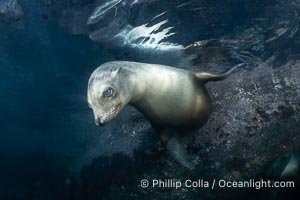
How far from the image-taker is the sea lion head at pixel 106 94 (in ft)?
11.8

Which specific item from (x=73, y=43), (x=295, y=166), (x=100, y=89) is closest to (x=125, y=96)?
(x=100, y=89)

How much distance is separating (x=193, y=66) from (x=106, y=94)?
14.7 feet

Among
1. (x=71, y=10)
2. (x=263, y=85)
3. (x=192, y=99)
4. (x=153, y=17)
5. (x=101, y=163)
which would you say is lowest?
(x=101, y=163)

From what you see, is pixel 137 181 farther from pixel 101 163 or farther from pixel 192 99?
pixel 192 99

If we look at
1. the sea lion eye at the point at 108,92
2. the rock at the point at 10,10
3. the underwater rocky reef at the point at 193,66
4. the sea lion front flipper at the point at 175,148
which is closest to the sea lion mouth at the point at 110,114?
the sea lion eye at the point at 108,92

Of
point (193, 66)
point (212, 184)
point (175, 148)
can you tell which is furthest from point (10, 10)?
point (212, 184)

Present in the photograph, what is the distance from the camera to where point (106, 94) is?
365 cm

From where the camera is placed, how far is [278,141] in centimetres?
568

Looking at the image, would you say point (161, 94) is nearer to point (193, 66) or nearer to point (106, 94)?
point (106, 94)

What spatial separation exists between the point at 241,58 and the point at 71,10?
3.97 meters

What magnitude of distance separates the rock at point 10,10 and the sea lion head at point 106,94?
16.6 feet

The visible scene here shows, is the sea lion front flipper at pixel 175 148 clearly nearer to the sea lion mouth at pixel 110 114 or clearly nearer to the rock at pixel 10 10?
the sea lion mouth at pixel 110 114

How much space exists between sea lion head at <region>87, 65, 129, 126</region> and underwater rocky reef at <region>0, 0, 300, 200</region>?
8.47ft

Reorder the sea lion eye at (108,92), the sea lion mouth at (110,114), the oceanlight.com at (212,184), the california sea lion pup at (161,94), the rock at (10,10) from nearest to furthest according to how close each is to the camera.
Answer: the sea lion mouth at (110,114), the sea lion eye at (108,92), the california sea lion pup at (161,94), the oceanlight.com at (212,184), the rock at (10,10)
